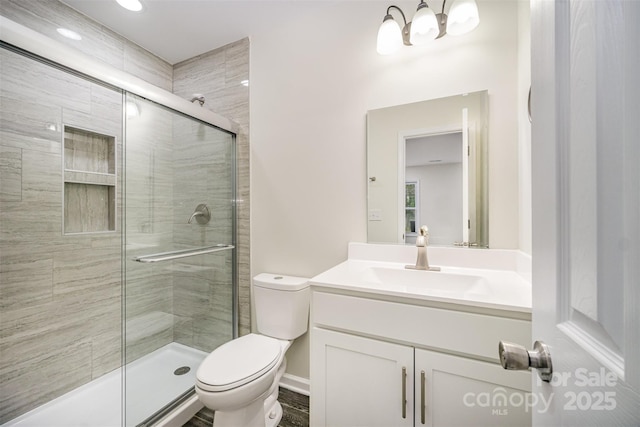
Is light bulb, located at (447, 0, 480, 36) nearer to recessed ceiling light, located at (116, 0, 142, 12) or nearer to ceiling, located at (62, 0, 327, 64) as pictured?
ceiling, located at (62, 0, 327, 64)

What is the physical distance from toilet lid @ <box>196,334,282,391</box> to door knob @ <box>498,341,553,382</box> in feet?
3.36

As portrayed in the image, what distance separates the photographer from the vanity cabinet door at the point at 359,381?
94 cm

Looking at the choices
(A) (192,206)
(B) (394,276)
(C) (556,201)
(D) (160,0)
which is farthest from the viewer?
(A) (192,206)

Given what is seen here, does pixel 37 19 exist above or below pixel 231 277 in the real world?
above

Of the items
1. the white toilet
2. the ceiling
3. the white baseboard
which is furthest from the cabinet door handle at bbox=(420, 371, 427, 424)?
the ceiling

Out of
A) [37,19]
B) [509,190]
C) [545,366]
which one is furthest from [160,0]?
[545,366]

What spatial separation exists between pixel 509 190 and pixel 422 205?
0.39 m

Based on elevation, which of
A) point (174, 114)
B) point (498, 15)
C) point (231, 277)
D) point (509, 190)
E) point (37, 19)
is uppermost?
point (37, 19)

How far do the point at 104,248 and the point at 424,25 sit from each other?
2299 mm

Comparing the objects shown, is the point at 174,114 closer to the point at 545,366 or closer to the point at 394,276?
the point at 394,276

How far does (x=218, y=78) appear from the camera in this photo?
6.57 ft

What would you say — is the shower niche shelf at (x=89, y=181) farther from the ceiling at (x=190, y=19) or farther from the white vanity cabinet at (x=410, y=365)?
the white vanity cabinet at (x=410, y=365)

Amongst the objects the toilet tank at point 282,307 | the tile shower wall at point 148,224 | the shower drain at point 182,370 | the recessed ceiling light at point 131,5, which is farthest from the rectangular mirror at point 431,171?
the recessed ceiling light at point 131,5

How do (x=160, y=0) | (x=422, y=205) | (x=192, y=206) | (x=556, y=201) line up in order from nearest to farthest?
1. (x=556, y=201)
2. (x=422, y=205)
3. (x=160, y=0)
4. (x=192, y=206)
